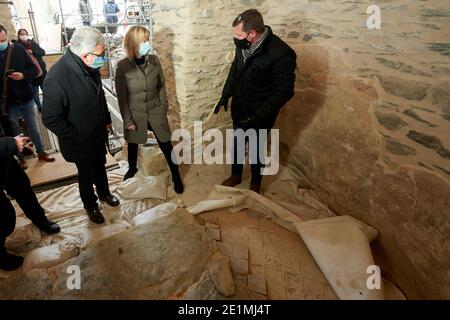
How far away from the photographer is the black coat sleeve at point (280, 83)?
7.52 feet

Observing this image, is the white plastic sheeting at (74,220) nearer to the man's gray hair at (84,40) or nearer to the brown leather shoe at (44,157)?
the brown leather shoe at (44,157)

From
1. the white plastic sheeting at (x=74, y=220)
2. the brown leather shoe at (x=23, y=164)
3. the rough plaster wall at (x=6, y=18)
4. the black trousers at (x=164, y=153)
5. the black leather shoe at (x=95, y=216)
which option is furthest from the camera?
the rough plaster wall at (x=6, y=18)

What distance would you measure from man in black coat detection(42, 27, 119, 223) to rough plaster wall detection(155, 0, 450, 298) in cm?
109

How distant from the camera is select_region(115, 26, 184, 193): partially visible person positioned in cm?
241

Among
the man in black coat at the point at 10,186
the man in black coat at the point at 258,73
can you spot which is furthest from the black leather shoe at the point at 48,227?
the man in black coat at the point at 258,73

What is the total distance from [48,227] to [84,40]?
1.60 meters

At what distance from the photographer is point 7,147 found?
175 centimetres

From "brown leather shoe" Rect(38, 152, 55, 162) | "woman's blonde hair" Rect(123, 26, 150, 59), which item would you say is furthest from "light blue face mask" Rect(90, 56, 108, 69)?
"brown leather shoe" Rect(38, 152, 55, 162)

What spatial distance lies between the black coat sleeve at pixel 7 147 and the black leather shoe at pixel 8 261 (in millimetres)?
750

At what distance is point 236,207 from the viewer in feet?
8.60

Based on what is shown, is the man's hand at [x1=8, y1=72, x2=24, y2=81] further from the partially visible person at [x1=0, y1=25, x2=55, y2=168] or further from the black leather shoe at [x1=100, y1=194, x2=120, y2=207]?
the black leather shoe at [x1=100, y1=194, x2=120, y2=207]

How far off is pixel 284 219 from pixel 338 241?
48 centimetres

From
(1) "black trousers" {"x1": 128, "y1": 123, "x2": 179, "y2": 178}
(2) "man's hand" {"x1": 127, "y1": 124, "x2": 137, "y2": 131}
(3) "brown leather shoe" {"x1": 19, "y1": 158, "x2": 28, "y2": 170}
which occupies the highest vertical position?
(2) "man's hand" {"x1": 127, "y1": 124, "x2": 137, "y2": 131}

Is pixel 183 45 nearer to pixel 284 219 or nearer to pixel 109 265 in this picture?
pixel 284 219
